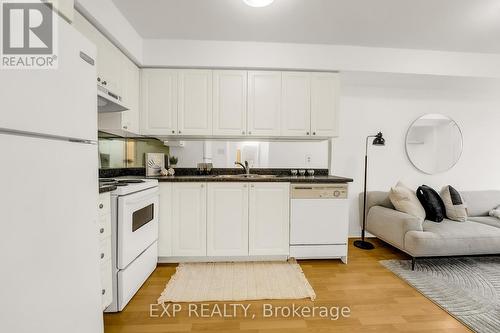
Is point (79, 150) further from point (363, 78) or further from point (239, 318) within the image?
point (363, 78)

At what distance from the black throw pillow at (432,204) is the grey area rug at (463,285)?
1.65 ft

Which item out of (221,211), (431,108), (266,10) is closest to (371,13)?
(266,10)

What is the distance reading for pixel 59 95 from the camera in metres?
0.91

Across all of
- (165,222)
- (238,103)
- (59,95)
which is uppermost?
(238,103)

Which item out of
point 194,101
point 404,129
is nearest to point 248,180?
point 194,101

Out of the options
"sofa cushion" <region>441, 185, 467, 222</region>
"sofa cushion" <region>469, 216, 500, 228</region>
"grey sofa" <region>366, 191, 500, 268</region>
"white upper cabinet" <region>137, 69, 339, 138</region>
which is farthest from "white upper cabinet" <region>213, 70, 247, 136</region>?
"sofa cushion" <region>469, 216, 500, 228</region>

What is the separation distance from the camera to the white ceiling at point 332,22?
2059 millimetres

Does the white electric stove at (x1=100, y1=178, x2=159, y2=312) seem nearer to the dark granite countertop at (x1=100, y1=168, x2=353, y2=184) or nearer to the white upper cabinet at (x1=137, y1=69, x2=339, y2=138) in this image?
the dark granite countertop at (x1=100, y1=168, x2=353, y2=184)

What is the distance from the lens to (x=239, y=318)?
1.75 meters

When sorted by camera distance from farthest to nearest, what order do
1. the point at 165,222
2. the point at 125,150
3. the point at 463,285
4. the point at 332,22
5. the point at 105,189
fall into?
the point at 125,150 < the point at 165,222 < the point at 332,22 < the point at 463,285 < the point at 105,189

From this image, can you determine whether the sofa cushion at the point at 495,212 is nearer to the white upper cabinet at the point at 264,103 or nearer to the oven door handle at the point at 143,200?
the white upper cabinet at the point at 264,103

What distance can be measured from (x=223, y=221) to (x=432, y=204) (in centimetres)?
257

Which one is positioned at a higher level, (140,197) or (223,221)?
(140,197)

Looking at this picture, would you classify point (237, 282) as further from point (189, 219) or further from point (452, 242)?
point (452, 242)
